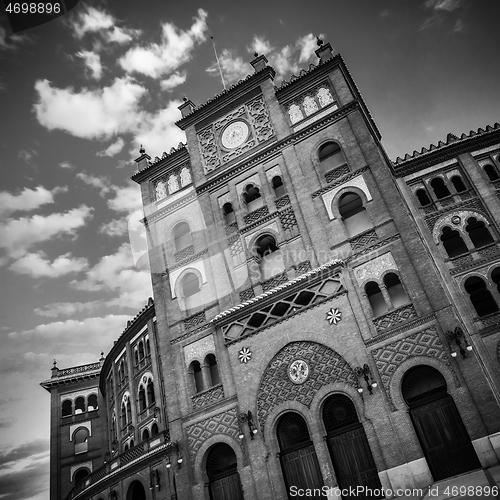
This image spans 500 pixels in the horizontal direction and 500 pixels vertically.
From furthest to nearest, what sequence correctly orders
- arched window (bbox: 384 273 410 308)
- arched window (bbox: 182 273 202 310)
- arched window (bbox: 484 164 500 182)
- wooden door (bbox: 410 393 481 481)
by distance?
arched window (bbox: 484 164 500 182), arched window (bbox: 182 273 202 310), arched window (bbox: 384 273 410 308), wooden door (bbox: 410 393 481 481)

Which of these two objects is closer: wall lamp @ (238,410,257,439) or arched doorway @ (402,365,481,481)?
arched doorway @ (402,365,481,481)

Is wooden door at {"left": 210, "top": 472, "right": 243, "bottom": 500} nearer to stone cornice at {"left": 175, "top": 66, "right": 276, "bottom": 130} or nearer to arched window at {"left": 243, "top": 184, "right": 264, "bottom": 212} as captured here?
arched window at {"left": 243, "top": 184, "right": 264, "bottom": 212}

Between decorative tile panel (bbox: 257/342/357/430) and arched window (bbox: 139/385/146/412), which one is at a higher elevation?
arched window (bbox: 139/385/146/412)

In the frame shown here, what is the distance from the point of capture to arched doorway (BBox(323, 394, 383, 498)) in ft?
52.6

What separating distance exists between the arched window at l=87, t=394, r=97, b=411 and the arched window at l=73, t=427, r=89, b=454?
1.93m

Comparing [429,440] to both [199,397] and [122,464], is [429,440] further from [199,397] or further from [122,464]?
[122,464]

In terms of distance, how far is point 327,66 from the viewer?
76.5 ft

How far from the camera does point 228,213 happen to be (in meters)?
23.5

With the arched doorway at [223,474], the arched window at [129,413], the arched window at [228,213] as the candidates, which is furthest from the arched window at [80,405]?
the arched window at [228,213]

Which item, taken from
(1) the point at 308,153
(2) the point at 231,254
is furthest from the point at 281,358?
(1) the point at 308,153

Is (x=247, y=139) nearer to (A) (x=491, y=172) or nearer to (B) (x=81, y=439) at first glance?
(A) (x=491, y=172)

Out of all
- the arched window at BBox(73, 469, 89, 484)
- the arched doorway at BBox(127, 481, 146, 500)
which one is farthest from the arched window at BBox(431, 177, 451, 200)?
the arched window at BBox(73, 469, 89, 484)

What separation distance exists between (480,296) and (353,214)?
7245 millimetres

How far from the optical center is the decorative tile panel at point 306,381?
57.3 ft
